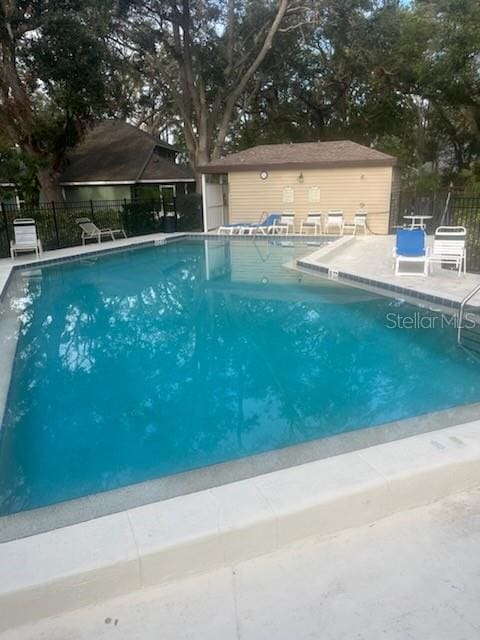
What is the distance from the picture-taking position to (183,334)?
6.47 meters

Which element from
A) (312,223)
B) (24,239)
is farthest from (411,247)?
(24,239)

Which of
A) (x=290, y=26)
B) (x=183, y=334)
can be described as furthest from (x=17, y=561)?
(x=290, y=26)

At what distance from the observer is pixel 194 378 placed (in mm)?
4980

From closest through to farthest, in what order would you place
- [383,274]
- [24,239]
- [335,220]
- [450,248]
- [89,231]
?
[450,248] → [383,274] → [24,239] → [89,231] → [335,220]

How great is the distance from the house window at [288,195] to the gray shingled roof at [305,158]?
0.79 metres

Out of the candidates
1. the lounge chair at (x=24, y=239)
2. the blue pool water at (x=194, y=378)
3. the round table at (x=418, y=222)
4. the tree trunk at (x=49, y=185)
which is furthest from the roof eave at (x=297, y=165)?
the blue pool water at (x=194, y=378)

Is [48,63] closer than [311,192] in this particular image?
Yes

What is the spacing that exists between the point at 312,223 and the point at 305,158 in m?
2.39

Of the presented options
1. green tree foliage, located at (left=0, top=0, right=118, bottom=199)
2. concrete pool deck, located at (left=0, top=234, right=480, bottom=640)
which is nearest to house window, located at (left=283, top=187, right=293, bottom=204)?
green tree foliage, located at (left=0, top=0, right=118, bottom=199)

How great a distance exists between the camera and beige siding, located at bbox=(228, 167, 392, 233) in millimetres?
15852

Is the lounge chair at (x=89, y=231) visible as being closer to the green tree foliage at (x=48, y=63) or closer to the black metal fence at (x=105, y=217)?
the black metal fence at (x=105, y=217)

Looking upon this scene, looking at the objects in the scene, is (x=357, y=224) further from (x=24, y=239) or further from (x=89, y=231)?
(x=24, y=239)

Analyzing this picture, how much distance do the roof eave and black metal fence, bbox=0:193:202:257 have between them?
1979mm

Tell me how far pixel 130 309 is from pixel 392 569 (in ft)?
21.6
